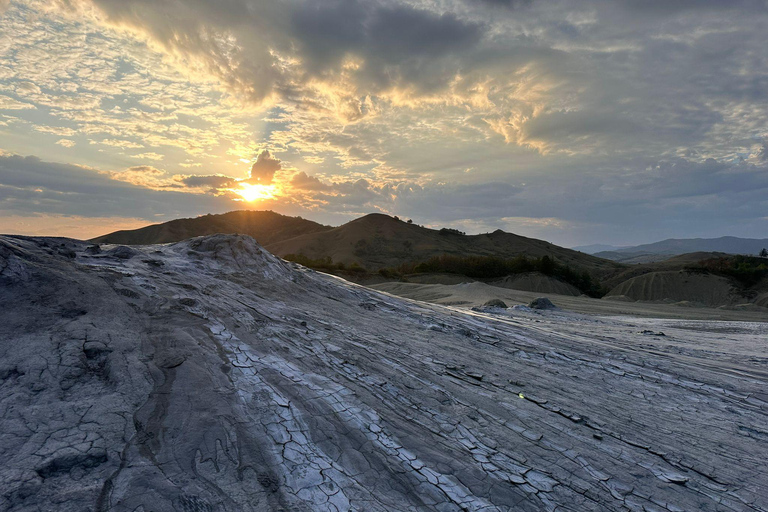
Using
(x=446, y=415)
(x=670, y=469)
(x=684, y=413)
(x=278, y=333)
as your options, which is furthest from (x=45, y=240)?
(x=684, y=413)

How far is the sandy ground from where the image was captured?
50.5 ft

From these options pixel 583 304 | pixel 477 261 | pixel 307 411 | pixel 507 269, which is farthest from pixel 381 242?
pixel 307 411

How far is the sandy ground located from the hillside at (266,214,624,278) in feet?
109

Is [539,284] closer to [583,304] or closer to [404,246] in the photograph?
[583,304]

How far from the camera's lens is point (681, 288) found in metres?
32.1

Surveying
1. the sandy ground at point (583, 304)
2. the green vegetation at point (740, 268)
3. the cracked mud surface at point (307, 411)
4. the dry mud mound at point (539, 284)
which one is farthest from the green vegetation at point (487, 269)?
the cracked mud surface at point (307, 411)

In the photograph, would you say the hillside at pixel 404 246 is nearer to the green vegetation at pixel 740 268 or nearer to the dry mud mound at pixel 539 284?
the green vegetation at pixel 740 268

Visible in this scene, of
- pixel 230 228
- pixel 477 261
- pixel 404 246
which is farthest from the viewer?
pixel 230 228

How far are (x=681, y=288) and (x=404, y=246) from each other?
39.2 metres

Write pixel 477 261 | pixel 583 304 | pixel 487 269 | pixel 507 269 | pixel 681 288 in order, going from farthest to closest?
pixel 477 261
pixel 487 269
pixel 507 269
pixel 681 288
pixel 583 304

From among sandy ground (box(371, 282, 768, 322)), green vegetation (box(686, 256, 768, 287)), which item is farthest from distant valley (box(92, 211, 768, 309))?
sandy ground (box(371, 282, 768, 322))

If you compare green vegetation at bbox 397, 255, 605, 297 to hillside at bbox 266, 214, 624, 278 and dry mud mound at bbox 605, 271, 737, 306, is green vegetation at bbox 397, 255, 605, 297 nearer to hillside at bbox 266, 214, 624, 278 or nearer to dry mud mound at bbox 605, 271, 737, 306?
dry mud mound at bbox 605, 271, 737, 306

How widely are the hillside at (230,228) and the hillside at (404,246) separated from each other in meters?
14.4

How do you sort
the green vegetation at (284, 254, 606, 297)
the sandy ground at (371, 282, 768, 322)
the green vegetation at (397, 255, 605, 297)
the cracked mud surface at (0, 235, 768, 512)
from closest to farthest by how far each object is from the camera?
the cracked mud surface at (0, 235, 768, 512) → the sandy ground at (371, 282, 768, 322) → the green vegetation at (284, 254, 606, 297) → the green vegetation at (397, 255, 605, 297)
